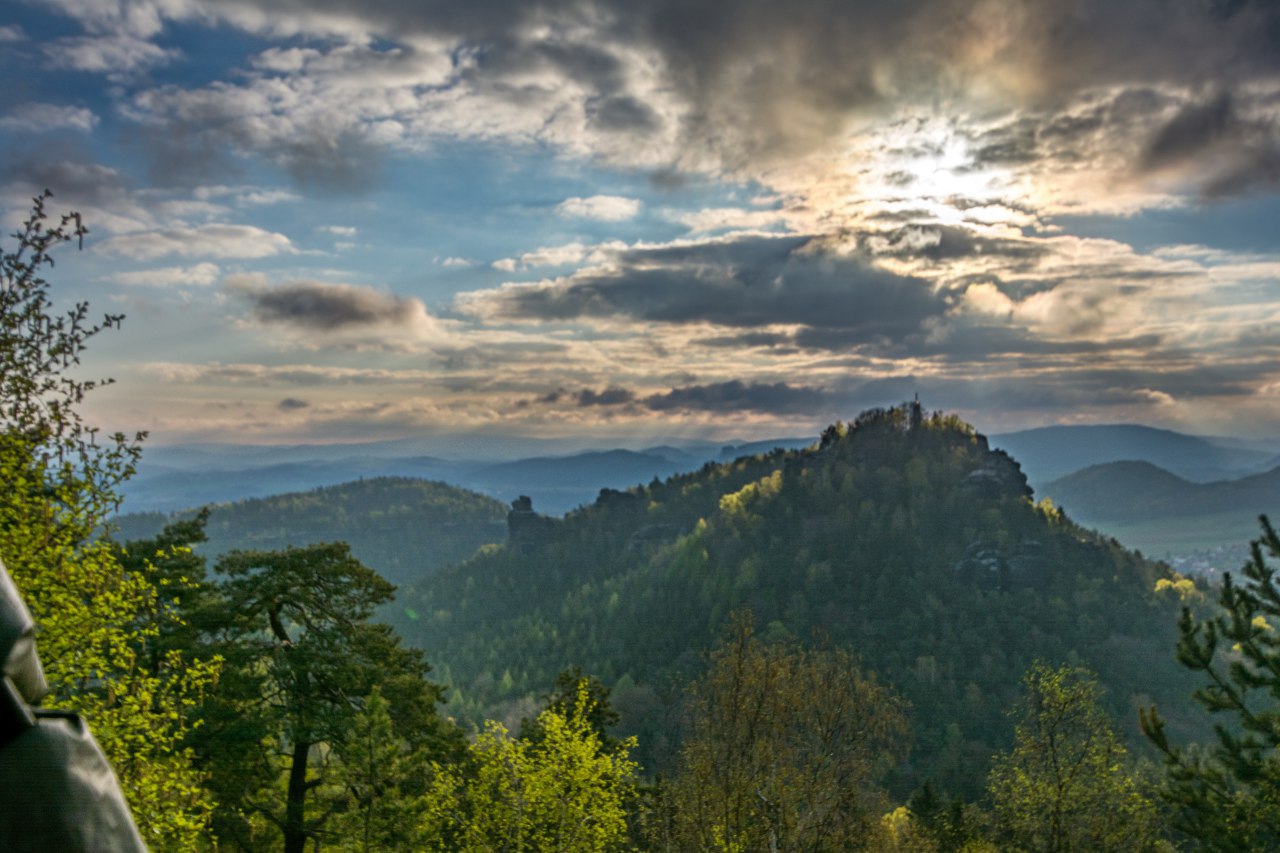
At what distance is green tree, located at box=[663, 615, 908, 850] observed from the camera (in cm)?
2361

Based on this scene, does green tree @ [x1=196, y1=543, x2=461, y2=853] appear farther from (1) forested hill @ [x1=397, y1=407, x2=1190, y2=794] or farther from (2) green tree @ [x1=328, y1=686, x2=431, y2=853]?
(1) forested hill @ [x1=397, y1=407, x2=1190, y2=794]

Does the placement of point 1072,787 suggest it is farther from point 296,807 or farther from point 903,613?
point 903,613

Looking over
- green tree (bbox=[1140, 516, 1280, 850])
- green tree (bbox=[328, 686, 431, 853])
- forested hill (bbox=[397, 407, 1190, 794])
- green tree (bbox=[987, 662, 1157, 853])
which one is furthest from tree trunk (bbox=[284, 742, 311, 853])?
forested hill (bbox=[397, 407, 1190, 794])

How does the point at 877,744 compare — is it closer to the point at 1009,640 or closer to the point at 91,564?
the point at 91,564

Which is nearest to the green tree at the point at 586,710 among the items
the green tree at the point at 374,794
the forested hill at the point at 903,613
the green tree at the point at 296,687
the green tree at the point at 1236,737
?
the green tree at the point at 296,687

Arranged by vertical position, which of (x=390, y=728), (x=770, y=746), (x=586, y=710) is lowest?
(x=586, y=710)

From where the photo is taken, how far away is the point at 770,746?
78.6 ft

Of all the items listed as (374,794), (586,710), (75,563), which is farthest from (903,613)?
(75,563)

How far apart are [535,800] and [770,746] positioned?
7.68 meters

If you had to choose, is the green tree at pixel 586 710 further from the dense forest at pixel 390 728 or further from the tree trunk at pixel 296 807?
the tree trunk at pixel 296 807

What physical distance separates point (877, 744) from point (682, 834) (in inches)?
282

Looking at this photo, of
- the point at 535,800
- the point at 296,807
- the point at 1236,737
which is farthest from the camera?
the point at 1236,737

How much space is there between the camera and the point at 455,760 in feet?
77.3

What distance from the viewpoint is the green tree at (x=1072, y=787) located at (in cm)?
2672
